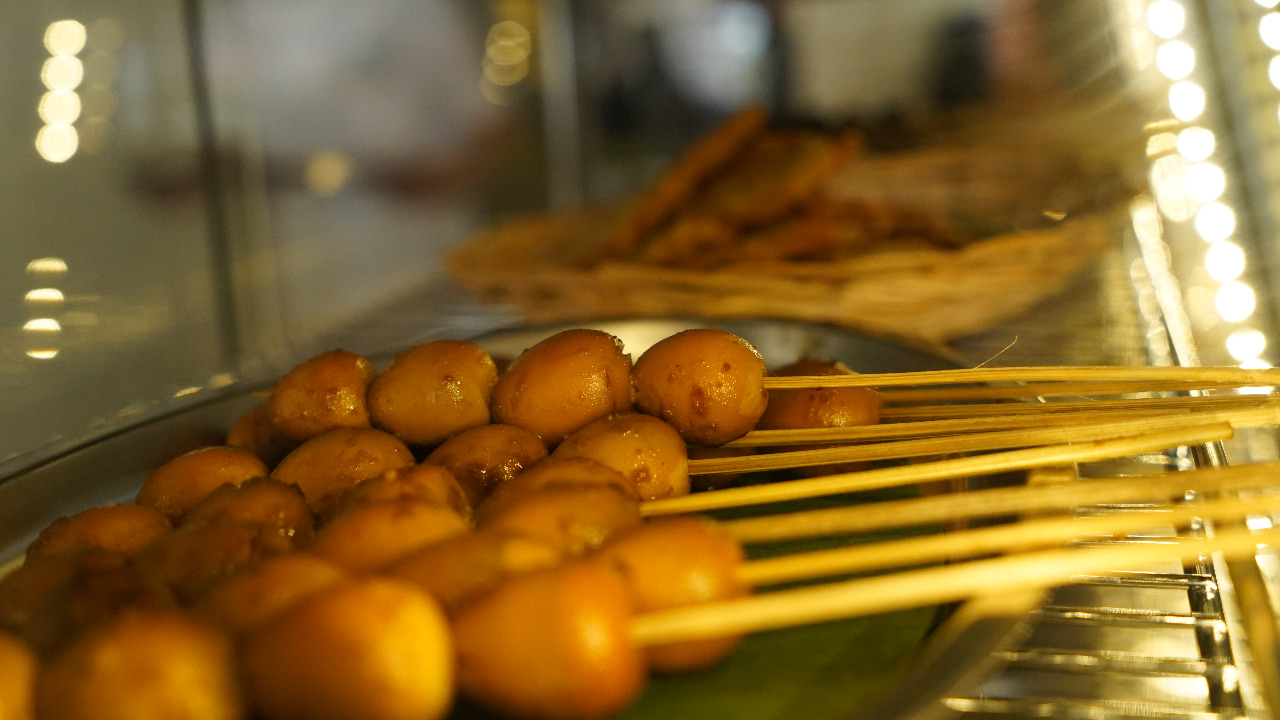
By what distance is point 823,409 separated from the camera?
1054 mm

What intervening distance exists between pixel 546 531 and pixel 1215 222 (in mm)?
1941

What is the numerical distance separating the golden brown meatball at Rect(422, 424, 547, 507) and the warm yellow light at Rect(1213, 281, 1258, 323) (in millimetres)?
1495

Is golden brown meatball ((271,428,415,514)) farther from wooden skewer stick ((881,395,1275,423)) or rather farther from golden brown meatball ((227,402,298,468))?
wooden skewer stick ((881,395,1275,423))

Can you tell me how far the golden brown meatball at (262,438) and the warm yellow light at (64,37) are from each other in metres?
1.31

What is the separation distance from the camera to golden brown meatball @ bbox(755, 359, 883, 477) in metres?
→ 1.05

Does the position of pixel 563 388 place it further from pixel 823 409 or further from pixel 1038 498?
pixel 1038 498

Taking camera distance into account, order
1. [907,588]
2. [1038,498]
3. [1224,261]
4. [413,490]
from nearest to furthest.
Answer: [907,588]
[1038,498]
[413,490]
[1224,261]

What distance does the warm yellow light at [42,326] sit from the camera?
5.79ft

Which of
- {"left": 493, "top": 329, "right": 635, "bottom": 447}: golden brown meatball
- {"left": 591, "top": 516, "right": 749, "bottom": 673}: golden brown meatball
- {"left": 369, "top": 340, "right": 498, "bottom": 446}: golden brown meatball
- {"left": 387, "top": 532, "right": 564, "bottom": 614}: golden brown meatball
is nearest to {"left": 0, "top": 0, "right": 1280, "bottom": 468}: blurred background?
{"left": 369, "top": 340, "right": 498, "bottom": 446}: golden brown meatball

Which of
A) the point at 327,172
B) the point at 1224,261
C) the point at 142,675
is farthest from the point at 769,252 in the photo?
the point at 327,172

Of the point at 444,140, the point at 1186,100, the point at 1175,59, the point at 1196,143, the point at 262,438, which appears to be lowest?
the point at 262,438

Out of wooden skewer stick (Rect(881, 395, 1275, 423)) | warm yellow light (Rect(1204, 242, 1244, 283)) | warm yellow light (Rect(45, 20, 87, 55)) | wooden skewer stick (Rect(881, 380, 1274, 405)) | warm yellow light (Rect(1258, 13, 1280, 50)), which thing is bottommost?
wooden skewer stick (Rect(881, 395, 1275, 423))

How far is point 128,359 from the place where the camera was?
6.91 ft

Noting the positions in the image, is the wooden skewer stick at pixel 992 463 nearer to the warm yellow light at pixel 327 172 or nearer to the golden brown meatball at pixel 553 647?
the golden brown meatball at pixel 553 647
